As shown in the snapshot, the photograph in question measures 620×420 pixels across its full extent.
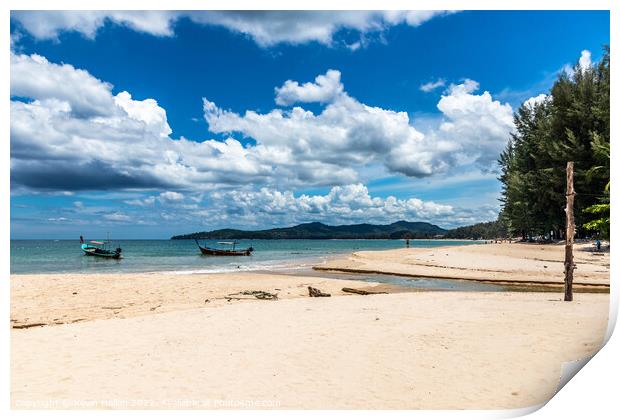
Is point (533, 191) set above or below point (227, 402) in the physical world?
above

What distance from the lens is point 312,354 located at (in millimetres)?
7074

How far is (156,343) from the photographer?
7.85 m

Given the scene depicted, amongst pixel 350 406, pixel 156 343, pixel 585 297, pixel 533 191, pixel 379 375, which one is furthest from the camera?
pixel 533 191

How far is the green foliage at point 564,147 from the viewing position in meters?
24.1

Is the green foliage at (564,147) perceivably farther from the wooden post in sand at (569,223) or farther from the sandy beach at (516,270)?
the wooden post in sand at (569,223)

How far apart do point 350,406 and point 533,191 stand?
131 feet

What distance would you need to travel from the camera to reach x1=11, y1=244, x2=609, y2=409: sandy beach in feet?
18.5

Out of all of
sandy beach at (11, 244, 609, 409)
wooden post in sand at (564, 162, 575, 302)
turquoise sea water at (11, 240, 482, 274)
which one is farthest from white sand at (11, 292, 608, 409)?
turquoise sea water at (11, 240, 482, 274)

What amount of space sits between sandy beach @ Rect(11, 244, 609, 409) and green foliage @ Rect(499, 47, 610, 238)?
39.4 feet

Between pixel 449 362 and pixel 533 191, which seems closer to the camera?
pixel 449 362

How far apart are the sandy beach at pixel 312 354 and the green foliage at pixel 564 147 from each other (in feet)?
39.4

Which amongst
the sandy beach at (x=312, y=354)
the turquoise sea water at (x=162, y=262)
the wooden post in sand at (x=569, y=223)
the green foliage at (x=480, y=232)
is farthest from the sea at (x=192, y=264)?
the green foliage at (x=480, y=232)
